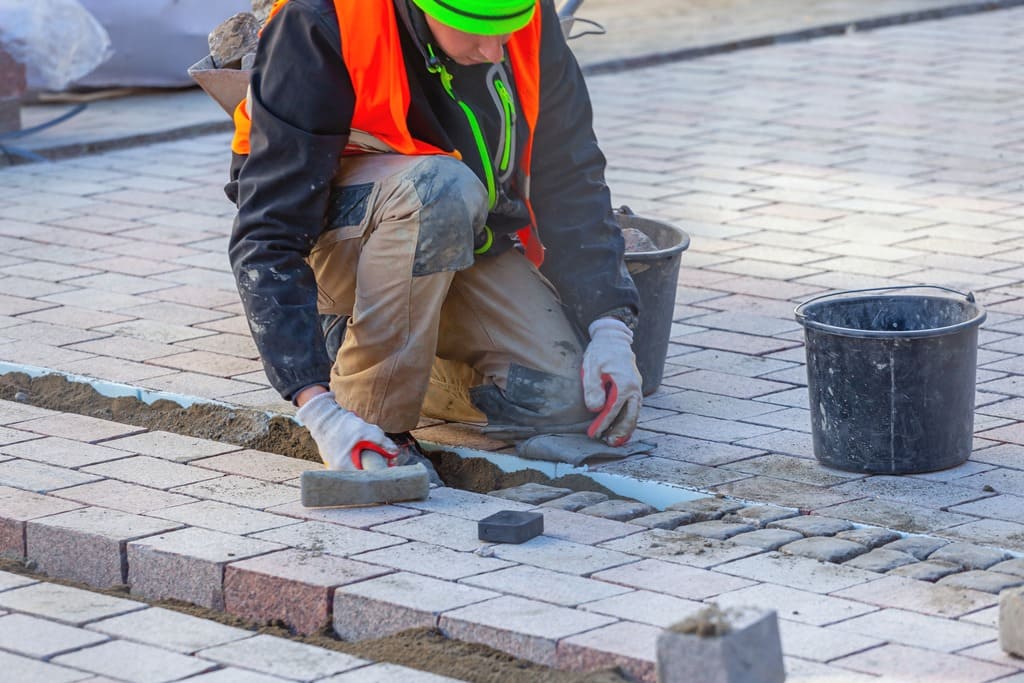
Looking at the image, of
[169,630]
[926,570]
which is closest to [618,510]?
[926,570]

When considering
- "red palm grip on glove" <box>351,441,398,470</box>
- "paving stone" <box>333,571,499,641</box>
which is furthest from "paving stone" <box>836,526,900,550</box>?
"red palm grip on glove" <box>351,441,398,470</box>

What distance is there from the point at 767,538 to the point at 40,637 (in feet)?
4.95

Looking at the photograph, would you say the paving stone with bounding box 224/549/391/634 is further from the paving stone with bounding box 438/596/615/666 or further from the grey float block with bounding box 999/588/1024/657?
the grey float block with bounding box 999/588/1024/657

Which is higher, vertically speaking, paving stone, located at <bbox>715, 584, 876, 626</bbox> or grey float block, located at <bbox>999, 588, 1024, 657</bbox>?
grey float block, located at <bbox>999, 588, 1024, 657</bbox>

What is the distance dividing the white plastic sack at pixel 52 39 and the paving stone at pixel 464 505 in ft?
17.3

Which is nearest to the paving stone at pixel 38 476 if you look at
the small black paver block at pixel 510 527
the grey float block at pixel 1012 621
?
the small black paver block at pixel 510 527

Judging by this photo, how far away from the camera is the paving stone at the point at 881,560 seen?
348cm

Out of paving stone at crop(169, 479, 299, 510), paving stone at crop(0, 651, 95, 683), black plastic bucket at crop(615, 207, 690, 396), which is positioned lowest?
paving stone at crop(0, 651, 95, 683)

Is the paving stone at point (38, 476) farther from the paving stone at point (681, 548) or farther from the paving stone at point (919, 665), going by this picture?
the paving stone at point (919, 665)

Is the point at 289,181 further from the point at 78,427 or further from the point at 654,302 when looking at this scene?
the point at 654,302

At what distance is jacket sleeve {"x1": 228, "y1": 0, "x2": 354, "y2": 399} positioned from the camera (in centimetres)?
390

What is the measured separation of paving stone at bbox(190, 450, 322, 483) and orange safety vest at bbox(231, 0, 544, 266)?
75cm

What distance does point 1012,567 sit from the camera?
3471mm

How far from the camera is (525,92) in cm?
427
